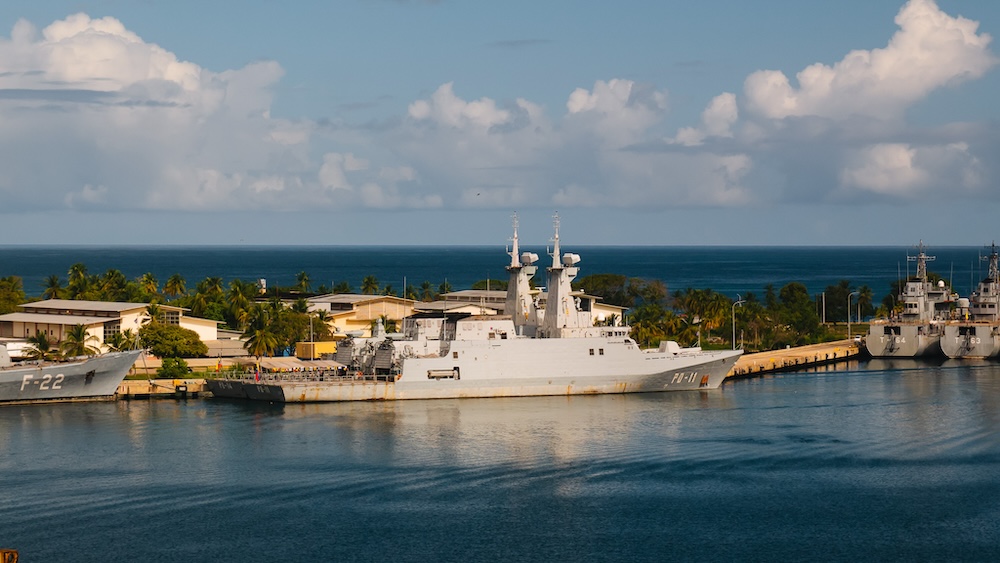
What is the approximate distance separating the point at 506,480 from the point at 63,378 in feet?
91.1

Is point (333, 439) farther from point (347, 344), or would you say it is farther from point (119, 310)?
point (119, 310)

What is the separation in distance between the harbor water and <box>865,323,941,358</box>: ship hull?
22.7m

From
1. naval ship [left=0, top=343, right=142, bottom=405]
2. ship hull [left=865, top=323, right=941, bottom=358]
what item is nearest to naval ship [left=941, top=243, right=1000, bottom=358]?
ship hull [left=865, top=323, right=941, bottom=358]

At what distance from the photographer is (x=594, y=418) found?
5700cm

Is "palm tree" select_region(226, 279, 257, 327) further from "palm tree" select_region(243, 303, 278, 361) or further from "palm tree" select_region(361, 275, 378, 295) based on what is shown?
"palm tree" select_region(361, 275, 378, 295)

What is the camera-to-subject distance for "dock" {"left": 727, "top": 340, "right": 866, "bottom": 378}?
7588cm

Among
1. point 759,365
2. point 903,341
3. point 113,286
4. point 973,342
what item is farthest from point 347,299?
point 973,342

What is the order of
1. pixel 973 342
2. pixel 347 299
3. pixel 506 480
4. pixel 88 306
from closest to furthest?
pixel 506 480 → pixel 88 306 → pixel 973 342 → pixel 347 299

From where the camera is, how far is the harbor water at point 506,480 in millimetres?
36531

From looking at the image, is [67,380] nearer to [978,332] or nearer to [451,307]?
[451,307]

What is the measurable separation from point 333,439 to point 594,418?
485 inches

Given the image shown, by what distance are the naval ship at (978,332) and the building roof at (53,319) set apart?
53.8m

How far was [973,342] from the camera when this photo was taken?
8400 centimetres

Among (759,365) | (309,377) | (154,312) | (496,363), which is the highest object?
(154,312)
